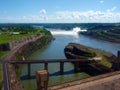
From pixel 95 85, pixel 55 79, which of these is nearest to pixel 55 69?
pixel 55 79

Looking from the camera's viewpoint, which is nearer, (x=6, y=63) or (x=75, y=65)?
(x=6, y=63)

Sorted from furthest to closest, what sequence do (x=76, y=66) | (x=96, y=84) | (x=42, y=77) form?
(x=76, y=66)
(x=96, y=84)
(x=42, y=77)

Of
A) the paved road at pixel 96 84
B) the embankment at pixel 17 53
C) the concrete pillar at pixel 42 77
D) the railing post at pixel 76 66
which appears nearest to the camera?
the concrete pillar at pixel 42 77

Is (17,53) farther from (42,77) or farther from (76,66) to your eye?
(42,77)

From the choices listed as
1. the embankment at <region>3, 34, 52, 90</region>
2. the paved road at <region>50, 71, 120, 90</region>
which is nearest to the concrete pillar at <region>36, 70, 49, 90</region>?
the paved road at <region>50, 71, 120, 90</region>

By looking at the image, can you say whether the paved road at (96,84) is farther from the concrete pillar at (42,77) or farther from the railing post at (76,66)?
the railing post at (76,66)

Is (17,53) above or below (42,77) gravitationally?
below

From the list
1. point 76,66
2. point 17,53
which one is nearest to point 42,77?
point 76,66

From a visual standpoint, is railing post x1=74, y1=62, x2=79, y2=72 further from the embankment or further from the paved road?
the paved road

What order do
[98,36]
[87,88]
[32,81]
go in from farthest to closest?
1. [98,36]
2. [32,81]
3. [87,88]

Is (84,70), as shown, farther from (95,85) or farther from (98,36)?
(98,36)

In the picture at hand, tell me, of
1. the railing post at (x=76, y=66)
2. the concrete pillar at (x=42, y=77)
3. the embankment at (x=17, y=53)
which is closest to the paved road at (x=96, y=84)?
the concrete pillar at (x=42, y=77)
